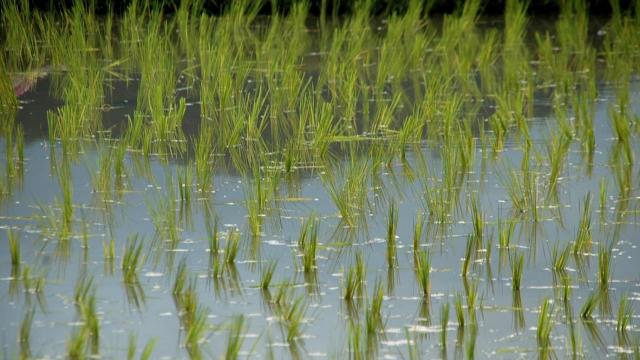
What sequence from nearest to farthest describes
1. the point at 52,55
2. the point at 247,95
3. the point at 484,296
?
Result: the point at 484,296
the point at 247,95
the point at 52,55

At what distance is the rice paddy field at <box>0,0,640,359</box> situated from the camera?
3.20m

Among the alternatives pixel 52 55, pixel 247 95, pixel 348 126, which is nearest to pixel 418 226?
pixel 348 126

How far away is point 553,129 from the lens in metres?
5.32

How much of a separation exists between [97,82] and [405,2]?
2719 mm

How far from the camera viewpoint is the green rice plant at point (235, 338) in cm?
284

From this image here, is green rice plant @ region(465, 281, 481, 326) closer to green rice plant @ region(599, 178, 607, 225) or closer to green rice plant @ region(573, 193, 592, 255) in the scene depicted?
green rice plant @ region(573, 193, 592, 255)

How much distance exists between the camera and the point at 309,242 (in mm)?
3742

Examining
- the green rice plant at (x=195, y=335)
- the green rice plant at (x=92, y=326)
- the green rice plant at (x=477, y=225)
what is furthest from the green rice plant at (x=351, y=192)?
the green rice plant at (x=92, y=326)

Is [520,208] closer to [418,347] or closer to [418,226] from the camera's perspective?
[418,226]

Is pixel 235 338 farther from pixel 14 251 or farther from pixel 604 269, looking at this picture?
pixel 604 269

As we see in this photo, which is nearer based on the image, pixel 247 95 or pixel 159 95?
pixel 159 95

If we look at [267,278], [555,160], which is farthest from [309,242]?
[555,160]

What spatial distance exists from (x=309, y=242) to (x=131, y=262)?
0.48 m

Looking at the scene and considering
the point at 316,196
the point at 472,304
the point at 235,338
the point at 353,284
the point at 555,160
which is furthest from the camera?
the point at 555,160
